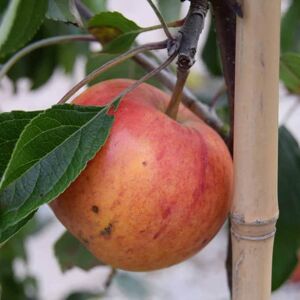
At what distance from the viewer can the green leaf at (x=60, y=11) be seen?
62 cm

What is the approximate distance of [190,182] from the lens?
556 millimetres

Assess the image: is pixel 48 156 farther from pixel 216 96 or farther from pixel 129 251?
pixel 216 96

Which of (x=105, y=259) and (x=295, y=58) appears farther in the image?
(x=295, y=58)

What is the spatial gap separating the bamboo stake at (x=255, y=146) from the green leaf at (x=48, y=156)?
11 centimetres

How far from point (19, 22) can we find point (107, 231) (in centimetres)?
21

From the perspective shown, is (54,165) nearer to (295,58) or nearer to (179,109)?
(179,109)

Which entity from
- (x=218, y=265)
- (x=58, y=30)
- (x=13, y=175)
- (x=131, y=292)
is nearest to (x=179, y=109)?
(x=13, y=175)

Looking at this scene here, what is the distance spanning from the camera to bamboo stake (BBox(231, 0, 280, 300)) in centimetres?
50

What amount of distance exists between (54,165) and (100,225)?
69 mm

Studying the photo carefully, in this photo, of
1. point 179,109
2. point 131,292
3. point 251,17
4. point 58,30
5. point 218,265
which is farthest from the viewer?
point 218,265

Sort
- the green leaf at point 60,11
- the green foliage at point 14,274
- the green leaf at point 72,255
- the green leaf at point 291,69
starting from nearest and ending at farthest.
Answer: the green leaf at point 60,11 → the green leaf at point 291,69 → the green leaf at point 72,255 → the green foliage at point 14,274

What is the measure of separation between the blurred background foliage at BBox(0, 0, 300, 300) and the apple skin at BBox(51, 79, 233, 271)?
14 cm

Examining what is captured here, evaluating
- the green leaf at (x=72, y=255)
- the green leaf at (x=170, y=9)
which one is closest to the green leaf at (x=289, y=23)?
the green leaf at (x=170, y=9)

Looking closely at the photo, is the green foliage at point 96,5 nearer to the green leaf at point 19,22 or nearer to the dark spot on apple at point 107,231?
the green leaf at point 19,22
